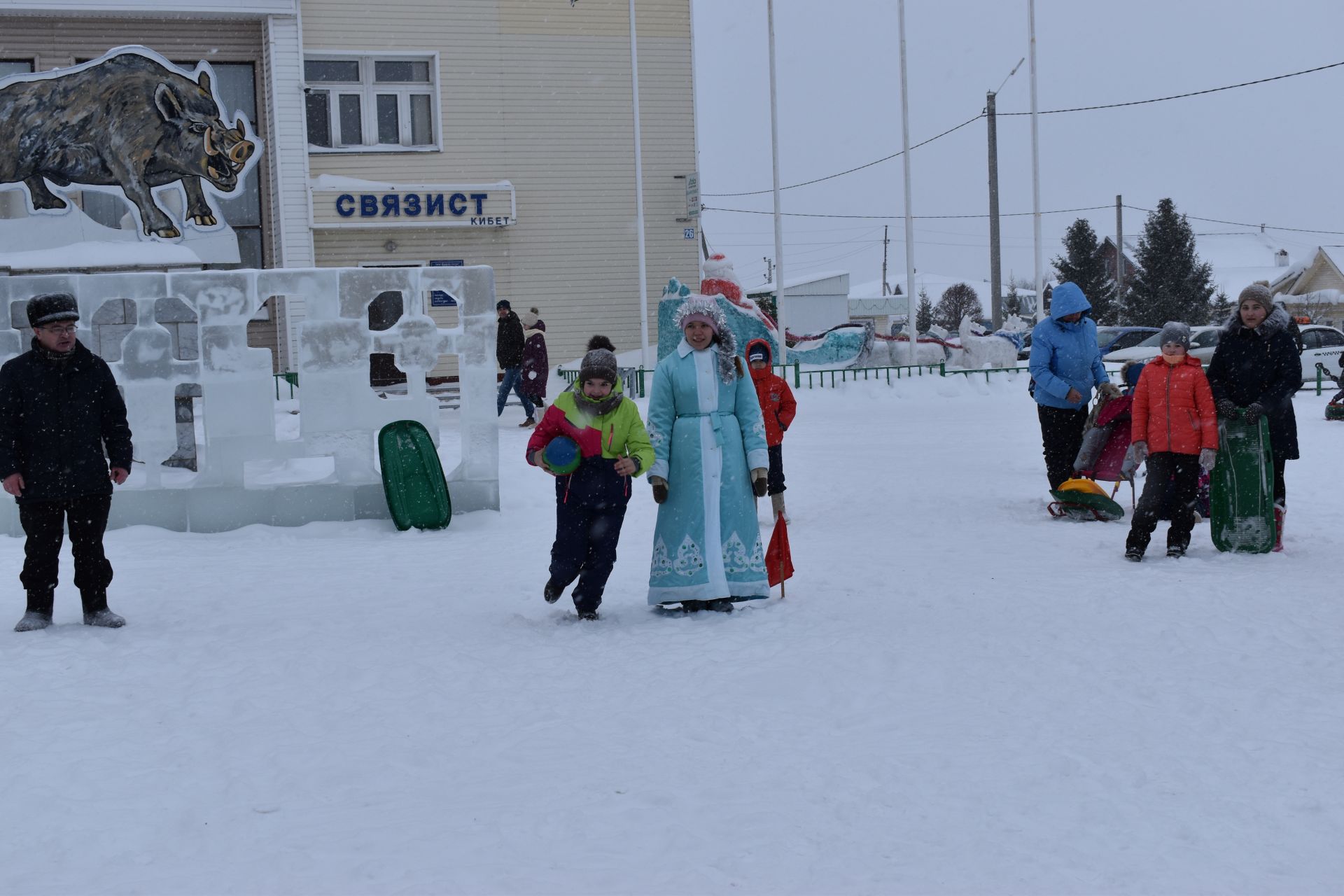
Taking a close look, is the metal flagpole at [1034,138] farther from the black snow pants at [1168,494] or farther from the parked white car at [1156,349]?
the black snow pants at [1168,494]

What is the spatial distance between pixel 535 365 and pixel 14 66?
40.6 ft

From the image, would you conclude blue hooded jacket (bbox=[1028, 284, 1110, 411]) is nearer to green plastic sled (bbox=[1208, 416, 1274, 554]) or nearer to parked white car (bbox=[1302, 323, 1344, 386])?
green plastic sled (bbox=[1208, 416, 1274, 554])

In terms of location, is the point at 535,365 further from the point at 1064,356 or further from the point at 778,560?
the point at 778,560

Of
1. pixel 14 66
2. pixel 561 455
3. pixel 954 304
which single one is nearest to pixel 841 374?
pixel 14 66

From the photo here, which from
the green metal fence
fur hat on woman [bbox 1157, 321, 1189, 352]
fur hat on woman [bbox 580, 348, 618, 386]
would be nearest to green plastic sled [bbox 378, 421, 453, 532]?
fur hat on woman [bbox 580, 348, 618, 386]

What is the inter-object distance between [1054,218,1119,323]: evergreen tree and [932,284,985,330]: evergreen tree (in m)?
45.9

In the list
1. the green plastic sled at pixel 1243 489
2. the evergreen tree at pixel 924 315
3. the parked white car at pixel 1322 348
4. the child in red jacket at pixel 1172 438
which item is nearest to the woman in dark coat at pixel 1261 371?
the green plastic sled at pixel 1243 489

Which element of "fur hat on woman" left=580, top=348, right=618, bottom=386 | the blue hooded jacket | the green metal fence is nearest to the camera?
"fur hat on woman" left=580, top=348, right=618, bottom=386

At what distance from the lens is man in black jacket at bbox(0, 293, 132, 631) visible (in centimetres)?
682

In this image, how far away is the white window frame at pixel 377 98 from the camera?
25.7 m

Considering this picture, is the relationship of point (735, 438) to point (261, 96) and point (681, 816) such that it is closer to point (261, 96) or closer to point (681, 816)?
point (681, 816)

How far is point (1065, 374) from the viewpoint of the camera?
34.1 ft

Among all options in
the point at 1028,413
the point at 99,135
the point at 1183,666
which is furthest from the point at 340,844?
the point at 1028,413

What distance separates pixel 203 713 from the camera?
530cm
